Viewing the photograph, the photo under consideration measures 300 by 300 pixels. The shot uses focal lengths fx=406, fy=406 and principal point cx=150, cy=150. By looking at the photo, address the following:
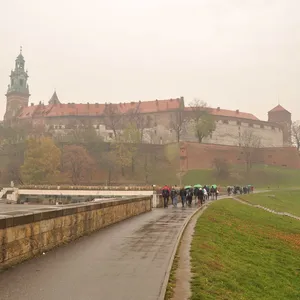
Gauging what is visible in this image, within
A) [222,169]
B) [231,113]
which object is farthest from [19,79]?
[222,169]

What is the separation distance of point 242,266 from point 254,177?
69.4 metres

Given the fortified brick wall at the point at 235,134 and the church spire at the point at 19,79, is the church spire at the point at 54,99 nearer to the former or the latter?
the church spire at the point at 19,79

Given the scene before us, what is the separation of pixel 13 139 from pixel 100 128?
2317 cm

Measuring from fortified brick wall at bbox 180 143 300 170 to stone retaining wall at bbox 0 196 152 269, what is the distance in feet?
229

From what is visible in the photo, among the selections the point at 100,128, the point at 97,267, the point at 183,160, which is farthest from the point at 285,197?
the point at 100,128

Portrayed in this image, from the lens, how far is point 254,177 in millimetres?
76562

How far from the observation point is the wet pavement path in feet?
18.6

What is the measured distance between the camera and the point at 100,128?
106375 millimetres

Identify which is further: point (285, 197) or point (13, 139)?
point (13, 139)

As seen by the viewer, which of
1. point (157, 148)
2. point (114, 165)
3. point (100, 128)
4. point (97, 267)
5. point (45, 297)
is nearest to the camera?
point (45, 297)

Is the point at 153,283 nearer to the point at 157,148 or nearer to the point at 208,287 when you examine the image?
the point at 208,287

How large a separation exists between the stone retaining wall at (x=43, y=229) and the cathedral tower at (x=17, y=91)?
118 meters

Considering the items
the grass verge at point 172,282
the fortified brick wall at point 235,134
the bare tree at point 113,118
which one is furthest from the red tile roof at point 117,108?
the grass verge at point 172,282

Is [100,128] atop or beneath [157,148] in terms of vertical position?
atop
